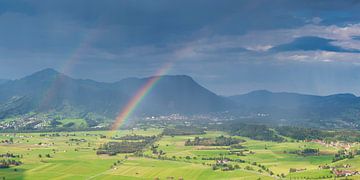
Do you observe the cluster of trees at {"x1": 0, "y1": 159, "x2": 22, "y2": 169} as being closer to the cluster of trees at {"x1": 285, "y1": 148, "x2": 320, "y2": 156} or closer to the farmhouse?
the farmhouse

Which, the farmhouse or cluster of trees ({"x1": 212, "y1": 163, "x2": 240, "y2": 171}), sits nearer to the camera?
the farmhouse

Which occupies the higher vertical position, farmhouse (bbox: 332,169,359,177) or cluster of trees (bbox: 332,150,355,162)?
cluster of trees (bbox: 332,150,355,162)

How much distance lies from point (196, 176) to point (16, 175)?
5048cm

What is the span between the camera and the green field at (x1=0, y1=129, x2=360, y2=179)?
416 ft

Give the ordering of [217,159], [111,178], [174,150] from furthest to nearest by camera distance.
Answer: [174,150] < [217,159] < [111,178]

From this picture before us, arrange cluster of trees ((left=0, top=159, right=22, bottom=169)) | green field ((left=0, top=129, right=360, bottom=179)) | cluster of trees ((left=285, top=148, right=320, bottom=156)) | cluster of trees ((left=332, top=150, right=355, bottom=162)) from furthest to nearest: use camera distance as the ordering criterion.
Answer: cluster of trees ((left=285, top=148, right=320, bottom=156)) < cluster of trees ((left=332, top=150, right=355, bottom=162)) < cluster of trees ((left=0, top=159, right=22, bottom=169)) < green field ((left=0, top=129, right=360, bottom=179))

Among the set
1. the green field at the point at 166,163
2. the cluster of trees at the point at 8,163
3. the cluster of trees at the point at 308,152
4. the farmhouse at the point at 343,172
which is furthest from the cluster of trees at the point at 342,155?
the cluster of trees at the point at 8,163

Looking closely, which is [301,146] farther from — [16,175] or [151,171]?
[16,175]

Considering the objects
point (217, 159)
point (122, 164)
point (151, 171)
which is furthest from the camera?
point (217, 159)

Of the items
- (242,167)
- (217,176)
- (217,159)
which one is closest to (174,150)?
(217,159)

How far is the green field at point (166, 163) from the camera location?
416 feet

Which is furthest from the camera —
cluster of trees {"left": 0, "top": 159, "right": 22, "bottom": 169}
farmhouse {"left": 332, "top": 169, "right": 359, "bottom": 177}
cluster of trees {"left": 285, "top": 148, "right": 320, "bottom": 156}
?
cluster of trees {"left": 285, "top": 148, "right": 320, "bottom": 156}

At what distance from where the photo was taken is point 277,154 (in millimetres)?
172625

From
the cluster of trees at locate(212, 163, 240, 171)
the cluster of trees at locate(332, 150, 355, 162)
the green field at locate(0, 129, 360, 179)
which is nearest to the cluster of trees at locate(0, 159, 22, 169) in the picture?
the green field at locate(0, 129, 360, 179)
